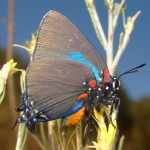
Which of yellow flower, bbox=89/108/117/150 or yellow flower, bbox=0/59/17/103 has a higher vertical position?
yellow flower, bbox=0/59/17/103

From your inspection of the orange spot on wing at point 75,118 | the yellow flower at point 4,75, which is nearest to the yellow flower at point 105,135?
the orange spot on wing at point 75,118

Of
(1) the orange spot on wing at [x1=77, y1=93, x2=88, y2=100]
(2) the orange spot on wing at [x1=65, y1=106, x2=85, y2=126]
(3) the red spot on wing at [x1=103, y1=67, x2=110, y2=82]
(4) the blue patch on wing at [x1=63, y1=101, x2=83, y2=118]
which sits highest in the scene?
(3) the red spot on wing at [x1=103, y1=67, x2=110, y2=82]

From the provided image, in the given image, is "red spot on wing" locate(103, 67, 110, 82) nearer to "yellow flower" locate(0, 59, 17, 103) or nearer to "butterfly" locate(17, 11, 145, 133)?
"butterfly" locate(17, 11, 145, 133)

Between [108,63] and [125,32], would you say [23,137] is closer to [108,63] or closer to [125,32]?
[108,63]

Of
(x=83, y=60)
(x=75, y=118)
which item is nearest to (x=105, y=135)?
(x=75, y=118)

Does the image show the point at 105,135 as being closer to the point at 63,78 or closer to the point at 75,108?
the point at 75,108

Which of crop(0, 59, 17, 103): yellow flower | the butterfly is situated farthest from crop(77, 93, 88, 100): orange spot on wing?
crop(0, 59, 17, 103): yellow flower

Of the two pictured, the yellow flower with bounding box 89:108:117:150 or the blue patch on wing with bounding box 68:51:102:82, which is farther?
the blue patch on wing with bounding box 68:51:102:82

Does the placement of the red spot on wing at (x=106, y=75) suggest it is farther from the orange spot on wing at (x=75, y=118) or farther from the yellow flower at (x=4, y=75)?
the yellow flower at (x=4, y=75)

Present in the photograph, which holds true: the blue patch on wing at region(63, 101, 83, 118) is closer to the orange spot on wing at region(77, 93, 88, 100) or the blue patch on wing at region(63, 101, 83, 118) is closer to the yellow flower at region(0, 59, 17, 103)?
the orange spot on wing at region(77, 93, 88, 100)

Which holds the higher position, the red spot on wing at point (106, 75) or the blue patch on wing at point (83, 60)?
the blue patch on wing at point (83, 60)

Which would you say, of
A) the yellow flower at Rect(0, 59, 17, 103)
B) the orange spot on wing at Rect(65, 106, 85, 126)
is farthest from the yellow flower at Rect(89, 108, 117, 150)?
the yellow flower at Rect(0, 59, 17, 103)
